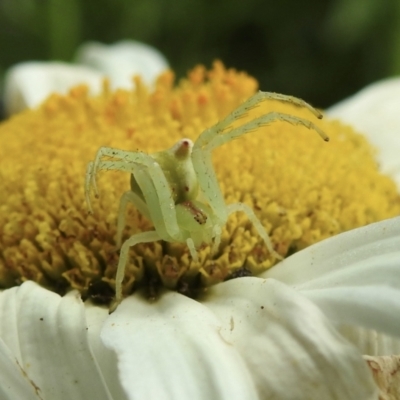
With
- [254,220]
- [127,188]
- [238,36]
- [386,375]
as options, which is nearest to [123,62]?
[238,36]

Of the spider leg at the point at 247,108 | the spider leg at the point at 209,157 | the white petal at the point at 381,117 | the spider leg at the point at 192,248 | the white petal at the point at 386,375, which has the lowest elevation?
the white petal at the point at 386,375

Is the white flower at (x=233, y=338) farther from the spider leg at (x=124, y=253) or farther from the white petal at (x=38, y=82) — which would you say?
the white petal at (x=38, y=82)

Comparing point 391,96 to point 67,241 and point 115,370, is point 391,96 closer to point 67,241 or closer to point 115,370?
point 67,241

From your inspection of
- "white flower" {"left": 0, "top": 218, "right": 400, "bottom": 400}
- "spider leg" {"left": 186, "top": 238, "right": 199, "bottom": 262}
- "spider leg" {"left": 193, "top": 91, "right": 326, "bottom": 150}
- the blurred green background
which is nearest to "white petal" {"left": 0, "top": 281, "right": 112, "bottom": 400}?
"white flower" {"left": 0, "top": 218, "right": 400, "bottom": 400}

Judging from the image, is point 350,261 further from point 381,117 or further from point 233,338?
point 381,117

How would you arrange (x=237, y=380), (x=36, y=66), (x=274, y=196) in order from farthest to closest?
(x=36, y=66), (x=274, y=196), (x=237, y=380)

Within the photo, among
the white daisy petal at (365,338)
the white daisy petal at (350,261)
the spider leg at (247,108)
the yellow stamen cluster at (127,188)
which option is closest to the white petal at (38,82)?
the yellow stamen cluster at (127,188)

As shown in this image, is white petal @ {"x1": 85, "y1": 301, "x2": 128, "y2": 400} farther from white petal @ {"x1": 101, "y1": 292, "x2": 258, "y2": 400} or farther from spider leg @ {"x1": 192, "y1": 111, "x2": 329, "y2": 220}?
spider leg @ {"x1": 192, "y1": 111, "x2": 329, "y2": 220}

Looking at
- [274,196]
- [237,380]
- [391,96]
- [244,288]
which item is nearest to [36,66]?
[391,96]
